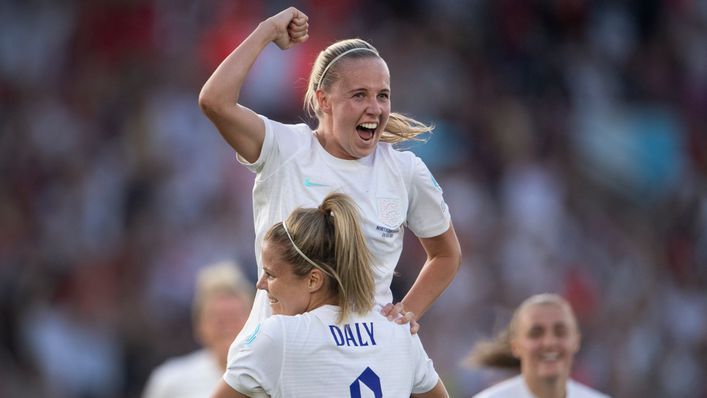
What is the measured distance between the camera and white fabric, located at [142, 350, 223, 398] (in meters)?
8.29

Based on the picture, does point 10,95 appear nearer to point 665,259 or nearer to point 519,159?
point 519,159

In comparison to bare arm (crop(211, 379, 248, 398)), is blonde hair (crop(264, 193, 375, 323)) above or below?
above

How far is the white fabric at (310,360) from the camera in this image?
468cm

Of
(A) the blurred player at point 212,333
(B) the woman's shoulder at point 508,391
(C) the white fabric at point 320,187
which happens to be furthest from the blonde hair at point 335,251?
(A) the blurred player at point 212,333

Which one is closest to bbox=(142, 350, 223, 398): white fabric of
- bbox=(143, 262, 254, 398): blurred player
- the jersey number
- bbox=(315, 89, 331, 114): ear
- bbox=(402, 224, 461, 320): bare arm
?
bbox=(143, 262, 254, 398): blurred player

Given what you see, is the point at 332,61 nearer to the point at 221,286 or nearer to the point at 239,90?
Answer: the point at 239,90

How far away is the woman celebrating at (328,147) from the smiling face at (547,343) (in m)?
1.97

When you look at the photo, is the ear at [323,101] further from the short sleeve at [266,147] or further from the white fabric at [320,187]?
the short sleeve at [266,147]

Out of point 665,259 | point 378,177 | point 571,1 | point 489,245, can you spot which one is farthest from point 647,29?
point 378,177

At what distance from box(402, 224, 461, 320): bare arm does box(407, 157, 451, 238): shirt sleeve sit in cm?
7

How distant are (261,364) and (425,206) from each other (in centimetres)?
122

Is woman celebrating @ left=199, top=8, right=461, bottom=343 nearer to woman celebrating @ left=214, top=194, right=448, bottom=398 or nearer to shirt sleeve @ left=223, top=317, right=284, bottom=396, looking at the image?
woman celebrating @ left=214, top=194, right=448, bottom=398

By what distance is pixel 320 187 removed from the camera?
5270 mm

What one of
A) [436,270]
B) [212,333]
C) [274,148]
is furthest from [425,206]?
[212,333]
